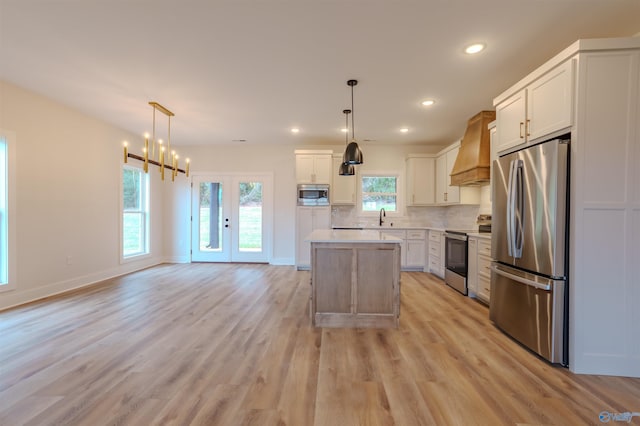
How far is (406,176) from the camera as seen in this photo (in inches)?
238

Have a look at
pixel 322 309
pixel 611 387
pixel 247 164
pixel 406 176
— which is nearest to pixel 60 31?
pixel 322 309

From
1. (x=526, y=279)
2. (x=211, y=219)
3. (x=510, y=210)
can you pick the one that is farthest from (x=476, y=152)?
(x=211, y=219)

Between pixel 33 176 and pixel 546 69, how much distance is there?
19.0 feet

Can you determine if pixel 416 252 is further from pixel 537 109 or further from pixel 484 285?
pixel 537 109

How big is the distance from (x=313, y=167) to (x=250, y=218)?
1.87 meters

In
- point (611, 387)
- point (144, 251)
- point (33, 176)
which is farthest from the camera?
point (144, 251)

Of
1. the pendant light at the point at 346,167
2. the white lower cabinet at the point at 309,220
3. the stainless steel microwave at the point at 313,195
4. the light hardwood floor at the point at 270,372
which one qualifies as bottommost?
the light hardwood floor at the point at 270,372

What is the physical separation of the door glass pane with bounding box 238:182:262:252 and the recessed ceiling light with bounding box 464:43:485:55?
15.4 ft

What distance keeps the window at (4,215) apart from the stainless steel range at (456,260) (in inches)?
232

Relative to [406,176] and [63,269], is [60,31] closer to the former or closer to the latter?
[63,269]

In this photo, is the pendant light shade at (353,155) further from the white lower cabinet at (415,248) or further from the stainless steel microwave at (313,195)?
the white lower cabinet at (415,248)

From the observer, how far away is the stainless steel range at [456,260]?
4.06 meters

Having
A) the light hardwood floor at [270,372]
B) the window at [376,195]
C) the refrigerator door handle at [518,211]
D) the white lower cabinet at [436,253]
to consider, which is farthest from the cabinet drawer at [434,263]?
the refrigerator door handle at [518,211]

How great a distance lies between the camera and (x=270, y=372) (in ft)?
6.75
